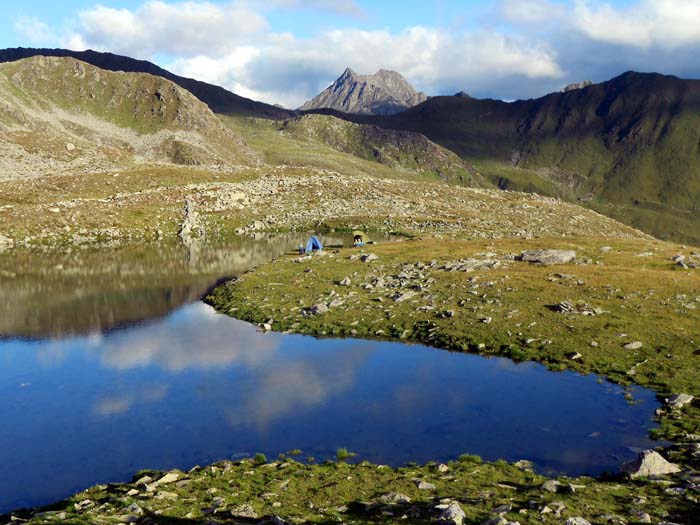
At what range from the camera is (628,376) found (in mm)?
36531

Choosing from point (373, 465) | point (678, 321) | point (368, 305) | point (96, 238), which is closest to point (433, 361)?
point (368, 305)

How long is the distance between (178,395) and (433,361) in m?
18.8

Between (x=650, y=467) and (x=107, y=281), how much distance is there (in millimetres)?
64734

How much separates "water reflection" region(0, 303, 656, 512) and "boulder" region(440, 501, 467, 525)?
8131 millimetres

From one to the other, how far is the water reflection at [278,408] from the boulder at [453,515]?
8131mm

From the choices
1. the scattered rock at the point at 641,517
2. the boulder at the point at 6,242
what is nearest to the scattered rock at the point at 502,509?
the scattered rock at the point at 641,517

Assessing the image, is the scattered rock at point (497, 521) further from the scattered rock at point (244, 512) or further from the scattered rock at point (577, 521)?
the scattered rock at point (244, 512)

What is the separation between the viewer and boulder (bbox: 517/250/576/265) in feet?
217

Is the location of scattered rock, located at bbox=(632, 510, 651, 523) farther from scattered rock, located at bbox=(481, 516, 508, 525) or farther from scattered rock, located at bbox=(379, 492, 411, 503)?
scattered rock, located at bbox=(379, 492, 411, 503)

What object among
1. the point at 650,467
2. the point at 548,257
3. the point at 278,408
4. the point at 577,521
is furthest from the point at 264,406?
the point at 548,257

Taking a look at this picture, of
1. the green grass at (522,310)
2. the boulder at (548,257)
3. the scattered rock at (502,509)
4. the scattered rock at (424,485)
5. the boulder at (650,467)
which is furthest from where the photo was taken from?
the boulder at (548,257)

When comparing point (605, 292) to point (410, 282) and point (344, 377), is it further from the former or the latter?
point (344, 377)

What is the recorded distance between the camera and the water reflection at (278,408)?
26.9 meters

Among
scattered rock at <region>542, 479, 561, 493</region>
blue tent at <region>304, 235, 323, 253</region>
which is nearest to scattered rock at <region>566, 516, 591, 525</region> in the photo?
scattered rock at <region>542, 479, 561, 493</region>
